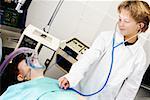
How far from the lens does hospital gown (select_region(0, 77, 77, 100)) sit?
151 cm

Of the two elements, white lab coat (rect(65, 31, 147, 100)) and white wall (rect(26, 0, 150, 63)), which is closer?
white lab coat (rect(65, 31, 147, 100))

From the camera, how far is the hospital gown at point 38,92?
59.6 inches

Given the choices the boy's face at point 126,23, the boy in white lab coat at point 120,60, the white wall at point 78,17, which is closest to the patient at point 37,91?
the boy in white lab coat at point 120,60

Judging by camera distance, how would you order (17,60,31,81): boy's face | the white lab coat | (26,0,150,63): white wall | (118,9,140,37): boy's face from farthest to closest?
(26,0,150,63): white wall < the white lab coat < (118,9,140,37): boy's face < (17,60,31,81): boy's face

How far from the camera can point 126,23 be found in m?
1.91

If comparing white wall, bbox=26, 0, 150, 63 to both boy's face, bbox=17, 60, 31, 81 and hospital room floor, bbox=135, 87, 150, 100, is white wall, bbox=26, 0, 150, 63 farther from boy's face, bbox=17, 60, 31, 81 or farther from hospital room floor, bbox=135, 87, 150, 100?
boy's face, bbox=17, 60, 31, 81

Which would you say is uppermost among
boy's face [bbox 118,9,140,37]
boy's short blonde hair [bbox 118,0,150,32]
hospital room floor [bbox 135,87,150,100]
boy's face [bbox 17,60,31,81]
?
boy's short blonde hair [bbox 118,0,150,32]

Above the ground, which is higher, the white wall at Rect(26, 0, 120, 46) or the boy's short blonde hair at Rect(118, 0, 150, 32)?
the boy's short blonde hair at Rect(118, 0, 150, 32)

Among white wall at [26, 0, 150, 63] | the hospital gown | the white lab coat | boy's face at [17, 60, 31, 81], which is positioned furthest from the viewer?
white wall at [26, 0, 150, 63]

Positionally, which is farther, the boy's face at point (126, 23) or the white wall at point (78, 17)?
the white wall at point (78, 17)

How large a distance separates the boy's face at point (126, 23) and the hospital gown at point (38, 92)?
62 centimetres

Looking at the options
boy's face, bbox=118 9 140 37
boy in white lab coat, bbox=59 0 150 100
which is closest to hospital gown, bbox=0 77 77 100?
boy in white lab coat, bbox=59 0 150 100

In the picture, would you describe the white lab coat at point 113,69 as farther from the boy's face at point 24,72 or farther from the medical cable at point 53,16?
the medical cable at point 53,16

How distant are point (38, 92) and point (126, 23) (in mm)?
778
